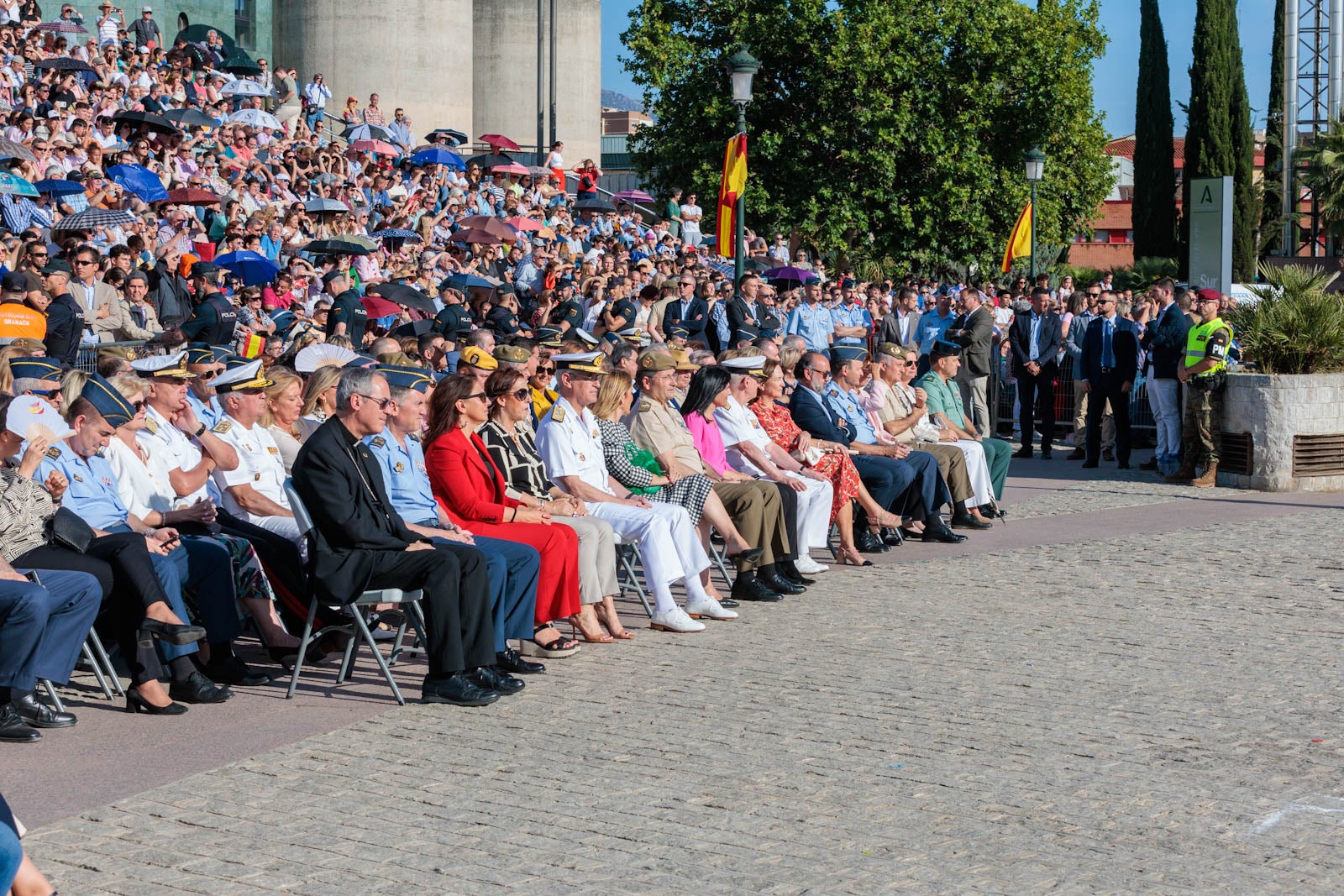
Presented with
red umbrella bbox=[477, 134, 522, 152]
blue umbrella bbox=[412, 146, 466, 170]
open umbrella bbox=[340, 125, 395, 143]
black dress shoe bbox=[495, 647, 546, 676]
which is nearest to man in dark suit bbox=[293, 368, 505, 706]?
black dress shoe bbox=[495, 647, 546, 676]

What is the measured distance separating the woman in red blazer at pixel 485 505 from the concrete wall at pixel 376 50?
35.9 meters

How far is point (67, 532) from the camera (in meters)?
7.62

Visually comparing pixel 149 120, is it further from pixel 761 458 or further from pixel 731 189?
pixel 761 458

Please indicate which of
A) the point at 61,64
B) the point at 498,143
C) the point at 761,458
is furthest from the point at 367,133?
the point at 761,458

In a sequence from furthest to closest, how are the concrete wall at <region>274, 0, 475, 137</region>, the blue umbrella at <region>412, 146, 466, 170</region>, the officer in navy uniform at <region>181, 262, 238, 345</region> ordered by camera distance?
the concrete wall at <region>274, 0, 475, 137</region> → the blue umbrella at <region>412, 146, 466, 170</region> → the officer in navy uniform at <region>181, 262, 238, 345</region>

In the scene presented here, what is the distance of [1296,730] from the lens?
23.5ft

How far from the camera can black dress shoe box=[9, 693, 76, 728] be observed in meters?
7.19

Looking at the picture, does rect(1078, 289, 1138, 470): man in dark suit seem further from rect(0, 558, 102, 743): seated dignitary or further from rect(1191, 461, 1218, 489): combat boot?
rect(0, 558, 102, 743): seated dignitary

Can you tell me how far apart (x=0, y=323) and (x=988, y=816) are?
9.76 m

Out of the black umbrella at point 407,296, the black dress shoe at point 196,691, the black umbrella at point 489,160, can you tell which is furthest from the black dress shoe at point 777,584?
the black umbrella at point 489,160

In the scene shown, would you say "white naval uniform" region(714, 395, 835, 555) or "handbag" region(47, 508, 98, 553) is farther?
"white naval uniform" region(714, 395, 835, 555)

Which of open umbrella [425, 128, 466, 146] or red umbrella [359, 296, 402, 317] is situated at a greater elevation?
open umbrella [425, 128, 466, 146]

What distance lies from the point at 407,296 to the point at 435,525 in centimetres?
973

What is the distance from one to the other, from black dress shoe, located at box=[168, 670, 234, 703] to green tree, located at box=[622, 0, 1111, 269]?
35.9 m
